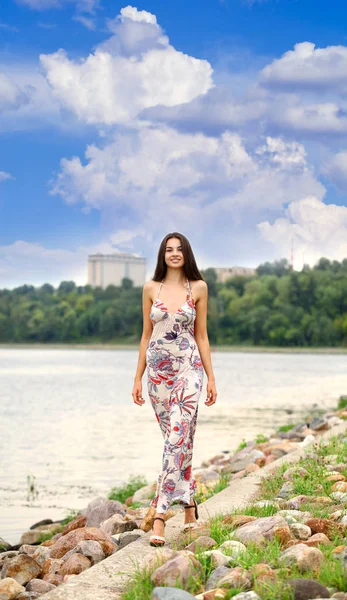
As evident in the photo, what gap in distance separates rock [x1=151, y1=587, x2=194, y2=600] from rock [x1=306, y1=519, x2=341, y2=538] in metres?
1.50

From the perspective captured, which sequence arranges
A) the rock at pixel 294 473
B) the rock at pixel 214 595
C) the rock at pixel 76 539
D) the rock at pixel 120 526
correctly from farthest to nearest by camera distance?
1. the rock at pixel 294 473
2. the rock at pixel 120 526
3. the rock at pixel 76 539
4. the rock at pixel 214 595

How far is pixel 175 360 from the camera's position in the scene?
19.3 ft

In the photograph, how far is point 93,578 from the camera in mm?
4969

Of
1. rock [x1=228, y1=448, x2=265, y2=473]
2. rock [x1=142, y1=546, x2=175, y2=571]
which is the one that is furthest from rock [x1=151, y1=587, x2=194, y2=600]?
rock [x1=228, y1=448, x2=265, y2=473]

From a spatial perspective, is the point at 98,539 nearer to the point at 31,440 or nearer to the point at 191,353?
the point at 191,353

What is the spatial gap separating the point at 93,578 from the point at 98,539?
157 cm

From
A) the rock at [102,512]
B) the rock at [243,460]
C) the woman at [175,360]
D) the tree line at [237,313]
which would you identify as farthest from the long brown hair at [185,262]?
the tree line at [237,313]

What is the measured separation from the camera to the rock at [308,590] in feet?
13.6

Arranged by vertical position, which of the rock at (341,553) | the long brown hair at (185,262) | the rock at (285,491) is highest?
the long brown hair at (185,262)

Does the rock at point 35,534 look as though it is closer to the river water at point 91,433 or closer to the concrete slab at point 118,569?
the river water at point 91,433

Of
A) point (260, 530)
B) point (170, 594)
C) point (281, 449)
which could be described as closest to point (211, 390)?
point (260, 530)

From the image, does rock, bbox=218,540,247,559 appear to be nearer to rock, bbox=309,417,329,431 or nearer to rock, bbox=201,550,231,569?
rock, bbox=201,550,231,569

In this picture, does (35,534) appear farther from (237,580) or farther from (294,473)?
(237,580)

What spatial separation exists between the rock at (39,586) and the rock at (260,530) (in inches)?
50.0
